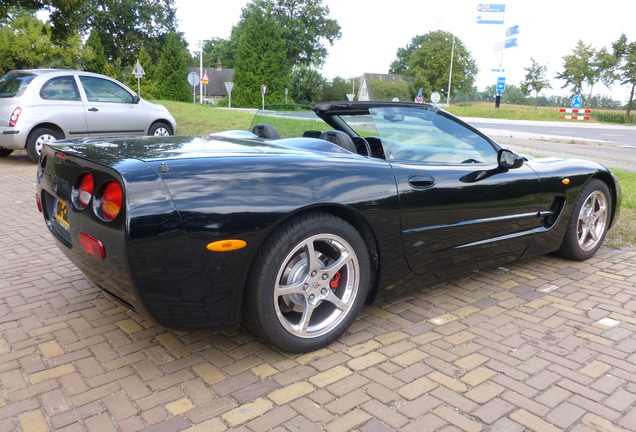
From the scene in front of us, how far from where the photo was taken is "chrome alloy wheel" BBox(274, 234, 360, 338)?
8.22 ft

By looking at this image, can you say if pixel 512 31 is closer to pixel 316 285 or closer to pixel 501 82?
pixel 501 82

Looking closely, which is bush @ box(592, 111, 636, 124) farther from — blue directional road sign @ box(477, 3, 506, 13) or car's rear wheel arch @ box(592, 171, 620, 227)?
car's rear wheel arch @ box(592, 171, 620, 227)

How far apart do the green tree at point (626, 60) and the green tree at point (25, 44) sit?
1372 inches

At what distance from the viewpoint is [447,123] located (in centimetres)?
349

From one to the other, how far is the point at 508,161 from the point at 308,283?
1.70 meters

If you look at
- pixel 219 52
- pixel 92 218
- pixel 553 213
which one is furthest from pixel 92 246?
pixel 219 52

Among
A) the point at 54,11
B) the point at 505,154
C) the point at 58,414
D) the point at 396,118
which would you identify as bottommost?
the point at 58,414

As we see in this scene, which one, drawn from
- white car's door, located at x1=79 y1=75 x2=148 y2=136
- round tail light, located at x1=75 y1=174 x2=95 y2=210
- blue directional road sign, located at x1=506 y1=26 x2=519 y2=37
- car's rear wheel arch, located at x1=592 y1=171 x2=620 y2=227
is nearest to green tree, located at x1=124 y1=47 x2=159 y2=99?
blue directional road sign, located at x1=506 y1=26 x2=519 y2=37

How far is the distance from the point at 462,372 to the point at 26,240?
12.6 feet

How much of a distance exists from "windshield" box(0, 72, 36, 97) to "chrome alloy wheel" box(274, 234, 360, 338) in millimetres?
7964

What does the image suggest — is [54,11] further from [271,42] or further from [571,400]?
[271,42]

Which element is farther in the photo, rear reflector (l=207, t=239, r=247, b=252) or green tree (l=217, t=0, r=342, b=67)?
green tree (l=217, t=0, r=342, b=67)

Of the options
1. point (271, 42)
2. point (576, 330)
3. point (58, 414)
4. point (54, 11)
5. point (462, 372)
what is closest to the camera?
point (58, 414)

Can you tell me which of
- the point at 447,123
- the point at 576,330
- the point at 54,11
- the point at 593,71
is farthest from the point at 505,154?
the point at 593,71
